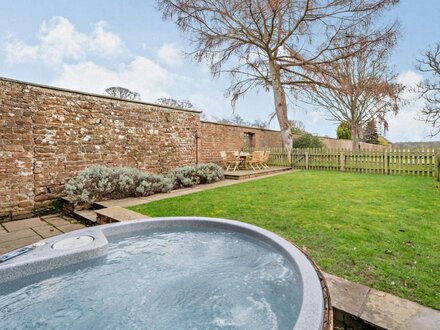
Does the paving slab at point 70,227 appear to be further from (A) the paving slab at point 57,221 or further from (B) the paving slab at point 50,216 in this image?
(B) the paving slab at point 50,216

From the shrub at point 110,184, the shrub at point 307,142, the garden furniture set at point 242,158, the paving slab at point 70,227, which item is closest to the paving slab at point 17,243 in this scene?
the paving slab at point 70,227

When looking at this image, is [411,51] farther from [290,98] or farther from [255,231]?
[255,231]

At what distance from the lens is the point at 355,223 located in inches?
124

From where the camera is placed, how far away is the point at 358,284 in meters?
1.74

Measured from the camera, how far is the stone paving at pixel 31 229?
3.18m

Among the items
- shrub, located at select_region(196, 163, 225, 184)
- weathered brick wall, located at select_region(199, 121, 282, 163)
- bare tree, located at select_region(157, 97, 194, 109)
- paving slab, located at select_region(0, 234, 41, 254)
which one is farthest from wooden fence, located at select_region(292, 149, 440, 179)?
bare tree, located at select_region(157, 97, 194, 109)

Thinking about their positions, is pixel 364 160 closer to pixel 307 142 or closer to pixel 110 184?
pixel 307 142

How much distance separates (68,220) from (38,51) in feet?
17.9

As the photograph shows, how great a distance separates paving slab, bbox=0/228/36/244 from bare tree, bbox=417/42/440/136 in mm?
→ 15877

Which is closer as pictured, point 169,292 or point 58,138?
point 169,292

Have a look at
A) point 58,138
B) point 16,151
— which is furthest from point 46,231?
point 58,138

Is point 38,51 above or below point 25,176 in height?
above

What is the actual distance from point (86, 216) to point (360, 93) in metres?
13.4

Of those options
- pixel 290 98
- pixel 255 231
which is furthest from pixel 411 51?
pixel 255 231
